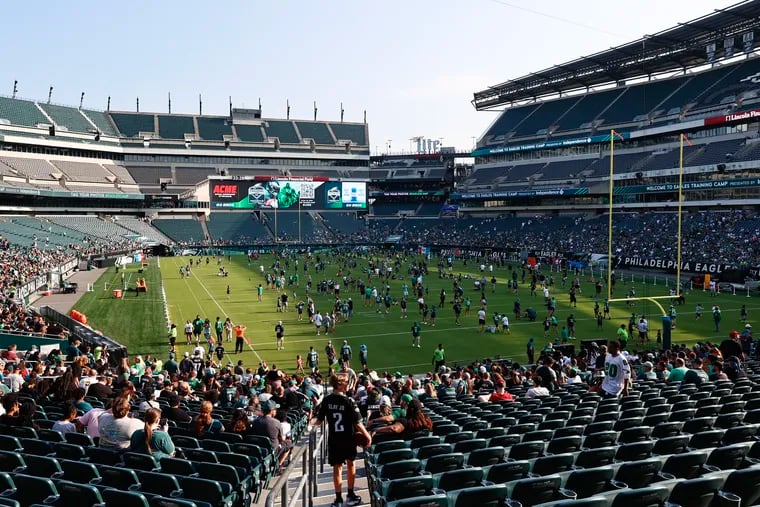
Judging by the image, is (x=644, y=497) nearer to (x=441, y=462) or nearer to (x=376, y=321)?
(x=441, y=462)

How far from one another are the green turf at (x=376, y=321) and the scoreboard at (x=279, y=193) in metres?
47.1

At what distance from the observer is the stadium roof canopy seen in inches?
2339

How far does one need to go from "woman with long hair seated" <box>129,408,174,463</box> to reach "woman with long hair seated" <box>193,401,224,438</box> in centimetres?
151

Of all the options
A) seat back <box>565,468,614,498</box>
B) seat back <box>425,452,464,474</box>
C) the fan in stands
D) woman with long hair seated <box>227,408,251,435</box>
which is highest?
seat back <box>565,468,614,498</box>

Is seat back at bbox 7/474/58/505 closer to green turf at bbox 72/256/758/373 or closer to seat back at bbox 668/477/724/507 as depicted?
seat back at bbox 668/477/724/507

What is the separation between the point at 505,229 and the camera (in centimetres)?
8325

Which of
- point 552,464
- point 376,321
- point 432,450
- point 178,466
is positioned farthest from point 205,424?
point 376,321

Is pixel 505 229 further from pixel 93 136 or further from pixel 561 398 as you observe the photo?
pixel 561 398

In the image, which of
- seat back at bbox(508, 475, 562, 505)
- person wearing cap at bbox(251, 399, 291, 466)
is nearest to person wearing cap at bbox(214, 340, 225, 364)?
Answer: person wearing cap at bbox(251, 399, 291, 466)

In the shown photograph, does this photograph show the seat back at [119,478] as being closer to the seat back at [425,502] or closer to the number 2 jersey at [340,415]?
the number 2 jersey at [340,415]

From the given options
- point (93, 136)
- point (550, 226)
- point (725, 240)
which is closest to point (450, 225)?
point (550, 226)

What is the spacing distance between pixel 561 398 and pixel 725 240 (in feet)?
158

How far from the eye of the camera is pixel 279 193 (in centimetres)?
9669

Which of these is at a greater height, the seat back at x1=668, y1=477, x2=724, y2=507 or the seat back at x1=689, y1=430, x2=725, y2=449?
the seat back at x1=668, y1=477, x2=724, y2=507
